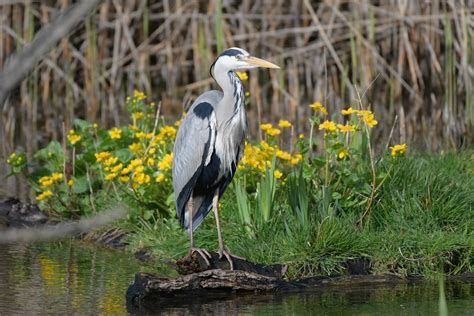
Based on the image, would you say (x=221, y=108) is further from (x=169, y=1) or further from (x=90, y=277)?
(x=169, y=1)

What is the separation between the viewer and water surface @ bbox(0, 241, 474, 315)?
4.27 m

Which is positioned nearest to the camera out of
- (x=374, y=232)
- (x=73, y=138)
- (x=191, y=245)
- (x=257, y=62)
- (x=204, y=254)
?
(x=204, y=254)

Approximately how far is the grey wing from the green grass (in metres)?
0.45

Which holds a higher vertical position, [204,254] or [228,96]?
[228,96]

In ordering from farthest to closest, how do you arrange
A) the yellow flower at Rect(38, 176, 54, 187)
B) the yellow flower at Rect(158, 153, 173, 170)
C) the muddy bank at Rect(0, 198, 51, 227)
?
the muddy bank at Rect(0, 198, 51, 227) < the yellow flower at Rect(38, 176, 54, 187) < the yellow flower at Rect(158, 153, 173, 170)

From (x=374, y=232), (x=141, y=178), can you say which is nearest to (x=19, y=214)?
(x=141, y=178)

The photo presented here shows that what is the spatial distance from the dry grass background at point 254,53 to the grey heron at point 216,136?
5729 mm

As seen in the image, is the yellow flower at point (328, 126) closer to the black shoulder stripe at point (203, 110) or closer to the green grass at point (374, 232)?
the green grass at point (374, 232)

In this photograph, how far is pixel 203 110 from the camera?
5137 mm

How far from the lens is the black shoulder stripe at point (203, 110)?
5113 mm

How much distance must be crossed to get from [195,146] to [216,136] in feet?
0.42

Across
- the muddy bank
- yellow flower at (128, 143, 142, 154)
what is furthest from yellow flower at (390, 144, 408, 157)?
the muddy bank

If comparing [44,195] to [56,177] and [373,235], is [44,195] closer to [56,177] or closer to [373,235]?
[56,177]

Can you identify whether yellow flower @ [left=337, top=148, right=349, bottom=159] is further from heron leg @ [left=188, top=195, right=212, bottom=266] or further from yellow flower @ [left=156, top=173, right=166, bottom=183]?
yellow flower @ [left=156, top=173, right=166, bottom=183]
